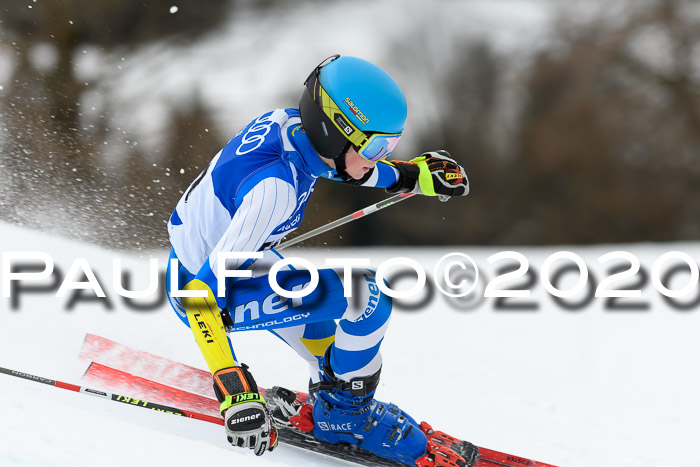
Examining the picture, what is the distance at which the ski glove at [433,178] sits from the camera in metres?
3.55

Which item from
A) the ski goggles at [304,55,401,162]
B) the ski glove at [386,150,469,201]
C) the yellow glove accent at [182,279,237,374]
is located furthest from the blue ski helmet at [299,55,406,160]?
the ski glove at [386,150,469,201]

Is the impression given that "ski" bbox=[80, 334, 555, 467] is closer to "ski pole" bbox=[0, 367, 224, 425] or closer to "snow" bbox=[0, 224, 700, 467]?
"snow" bbox=[0, 224, 700, 467]

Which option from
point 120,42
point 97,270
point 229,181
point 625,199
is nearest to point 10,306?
point 97,270

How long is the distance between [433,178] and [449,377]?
1.52 m

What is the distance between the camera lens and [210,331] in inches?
98.3

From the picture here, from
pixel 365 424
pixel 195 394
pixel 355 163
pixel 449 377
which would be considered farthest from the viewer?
pixel 449 377

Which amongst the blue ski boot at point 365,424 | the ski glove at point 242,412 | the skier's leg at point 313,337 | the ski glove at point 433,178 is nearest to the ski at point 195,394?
the blue ski boot at point 365,424

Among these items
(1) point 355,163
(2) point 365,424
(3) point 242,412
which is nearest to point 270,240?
(1) point 355,163

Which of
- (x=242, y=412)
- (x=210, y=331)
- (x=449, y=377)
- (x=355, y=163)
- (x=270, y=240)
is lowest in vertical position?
(x=242, y=412)

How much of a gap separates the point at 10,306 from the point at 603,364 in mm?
3513

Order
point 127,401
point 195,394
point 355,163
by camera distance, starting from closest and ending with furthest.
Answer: point 355,163
point 127,401
point 195,394

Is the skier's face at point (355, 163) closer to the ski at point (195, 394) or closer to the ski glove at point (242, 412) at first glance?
the ski glove at point (242, 412)

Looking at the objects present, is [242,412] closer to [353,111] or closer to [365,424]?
[365,424]

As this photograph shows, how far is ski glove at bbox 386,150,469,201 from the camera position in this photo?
140 inches
